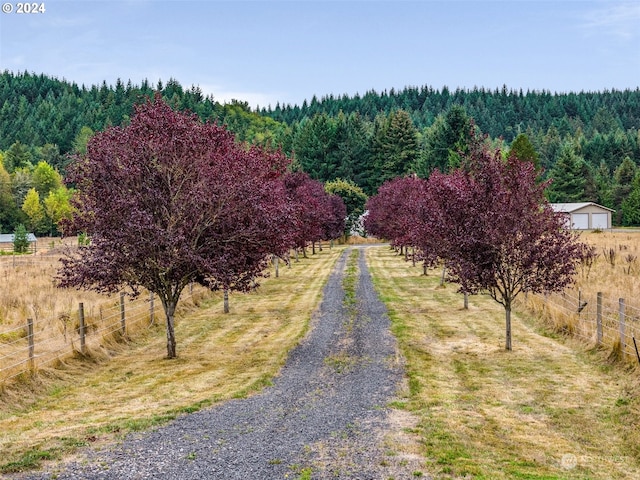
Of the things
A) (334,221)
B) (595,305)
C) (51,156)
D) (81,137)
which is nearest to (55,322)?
(595,305)

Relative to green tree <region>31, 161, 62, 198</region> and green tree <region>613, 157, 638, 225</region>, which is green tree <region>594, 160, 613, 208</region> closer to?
green tree <region>613, 157, 638, 225</region>

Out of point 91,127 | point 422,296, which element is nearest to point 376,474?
point 422,296

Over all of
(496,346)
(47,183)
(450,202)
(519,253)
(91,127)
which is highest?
(91,127)

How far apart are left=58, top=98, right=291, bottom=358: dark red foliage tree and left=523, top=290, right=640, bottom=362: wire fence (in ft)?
33.2

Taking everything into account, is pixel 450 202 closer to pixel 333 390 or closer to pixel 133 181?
pixel 333 390

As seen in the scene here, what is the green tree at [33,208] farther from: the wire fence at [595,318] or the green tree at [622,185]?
the wire fence at [595,318]

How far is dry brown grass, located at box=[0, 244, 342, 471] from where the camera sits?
10797 millimetres

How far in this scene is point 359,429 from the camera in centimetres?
1071

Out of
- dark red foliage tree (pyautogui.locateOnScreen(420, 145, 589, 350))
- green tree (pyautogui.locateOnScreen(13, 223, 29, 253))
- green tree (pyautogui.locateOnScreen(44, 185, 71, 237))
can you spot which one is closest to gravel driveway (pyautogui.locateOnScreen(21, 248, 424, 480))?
dark red foliage tree (pyautogui.locateOnScreen(420, 145, 589, 350))

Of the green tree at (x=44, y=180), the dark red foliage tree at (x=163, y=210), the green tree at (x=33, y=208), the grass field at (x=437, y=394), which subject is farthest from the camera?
the green tree at (x=44, y=180)

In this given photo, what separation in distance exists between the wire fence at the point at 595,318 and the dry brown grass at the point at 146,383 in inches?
369

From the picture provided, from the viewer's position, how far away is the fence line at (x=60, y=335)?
1469cm

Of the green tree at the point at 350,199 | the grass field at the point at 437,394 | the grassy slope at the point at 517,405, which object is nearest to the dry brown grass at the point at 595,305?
the grass field at the point at 437,394

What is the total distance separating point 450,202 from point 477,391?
272 inches
